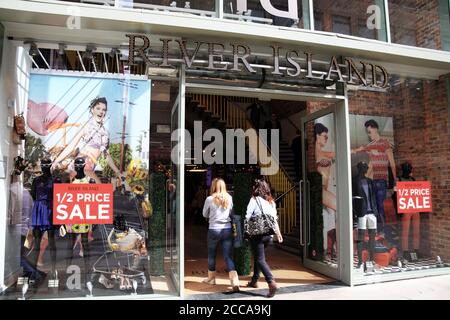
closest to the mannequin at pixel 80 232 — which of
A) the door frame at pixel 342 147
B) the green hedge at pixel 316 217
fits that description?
the door frame at pixel 342 147

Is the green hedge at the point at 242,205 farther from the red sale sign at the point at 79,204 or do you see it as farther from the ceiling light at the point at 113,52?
the ceiling light at the point at 113,52

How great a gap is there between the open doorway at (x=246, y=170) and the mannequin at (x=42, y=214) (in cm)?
212

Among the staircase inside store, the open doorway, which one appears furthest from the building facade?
the staircase inside store

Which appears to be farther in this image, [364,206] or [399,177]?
[399,177]

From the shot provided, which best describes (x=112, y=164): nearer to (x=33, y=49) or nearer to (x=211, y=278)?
(x=33, y=49)

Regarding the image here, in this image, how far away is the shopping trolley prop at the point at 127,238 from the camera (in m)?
4.59

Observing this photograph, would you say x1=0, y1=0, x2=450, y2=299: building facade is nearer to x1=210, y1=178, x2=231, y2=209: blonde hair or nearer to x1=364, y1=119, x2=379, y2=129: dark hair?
x1=364, y1=119, x2=379, y2=129: dark hair

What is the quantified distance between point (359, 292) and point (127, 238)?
3304mm

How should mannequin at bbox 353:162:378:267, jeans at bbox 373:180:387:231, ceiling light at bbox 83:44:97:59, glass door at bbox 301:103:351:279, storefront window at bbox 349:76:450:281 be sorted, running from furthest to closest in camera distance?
jeans at bbox 373:180:387:231 < storefront window at bbox 349:76:450:281 < mannequin at bbox 353:162:378:267 < glass door at bbox 301:103:351:279 < ceiling light at bbox 83:44:97:59

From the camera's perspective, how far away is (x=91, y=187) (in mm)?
4484

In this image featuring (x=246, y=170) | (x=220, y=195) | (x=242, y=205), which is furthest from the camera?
(x=246, y=170)

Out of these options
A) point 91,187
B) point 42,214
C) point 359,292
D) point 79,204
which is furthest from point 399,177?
point 42,214

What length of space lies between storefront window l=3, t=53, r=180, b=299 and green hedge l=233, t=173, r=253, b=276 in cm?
117

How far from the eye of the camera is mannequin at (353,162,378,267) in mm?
5484
